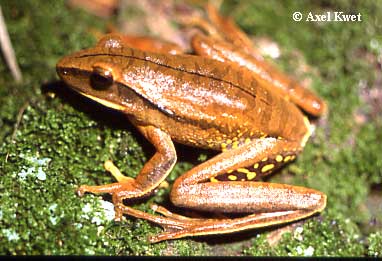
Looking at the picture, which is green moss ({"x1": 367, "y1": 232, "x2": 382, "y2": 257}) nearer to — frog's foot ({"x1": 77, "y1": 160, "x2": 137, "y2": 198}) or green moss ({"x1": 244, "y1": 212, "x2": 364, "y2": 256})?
green moss ({"x1": 244, "y1": 212, "x2": 364, "y2": 256})

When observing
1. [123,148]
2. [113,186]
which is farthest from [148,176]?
[123,148]

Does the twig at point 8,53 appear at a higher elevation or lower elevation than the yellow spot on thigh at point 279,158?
lower

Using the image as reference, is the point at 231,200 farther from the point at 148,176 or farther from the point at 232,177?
the point at 148,176

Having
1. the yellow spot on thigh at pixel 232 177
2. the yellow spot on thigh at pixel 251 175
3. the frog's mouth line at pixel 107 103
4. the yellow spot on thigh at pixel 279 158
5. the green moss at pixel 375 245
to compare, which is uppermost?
the yellow spot on thigh at pixel 279 158

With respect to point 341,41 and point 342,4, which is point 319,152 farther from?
point 342,4

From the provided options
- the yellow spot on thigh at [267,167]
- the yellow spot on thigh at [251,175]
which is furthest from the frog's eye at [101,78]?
the yellow spot on thigh at [267,167]

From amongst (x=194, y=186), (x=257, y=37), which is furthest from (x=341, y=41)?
(x=194, y=186)

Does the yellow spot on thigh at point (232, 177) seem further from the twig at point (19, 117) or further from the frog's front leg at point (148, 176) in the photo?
the twig at point (19, 117)

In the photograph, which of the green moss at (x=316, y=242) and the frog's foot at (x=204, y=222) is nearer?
the frog's foot at (x=204, y=222)
